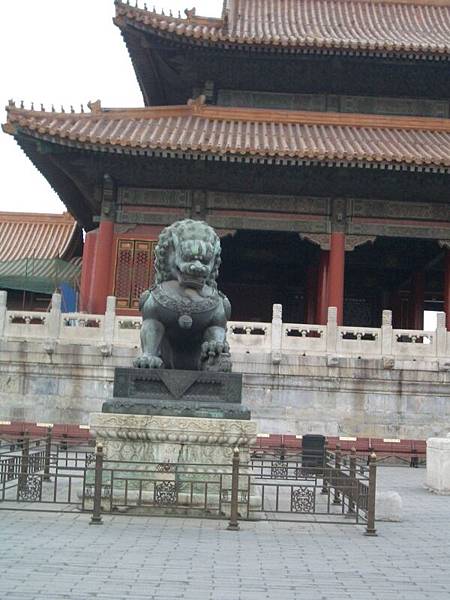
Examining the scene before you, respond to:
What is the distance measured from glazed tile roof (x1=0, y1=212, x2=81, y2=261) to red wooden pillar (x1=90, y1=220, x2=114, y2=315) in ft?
36.3

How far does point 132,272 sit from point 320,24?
11.3 metres

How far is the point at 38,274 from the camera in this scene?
29.0 m

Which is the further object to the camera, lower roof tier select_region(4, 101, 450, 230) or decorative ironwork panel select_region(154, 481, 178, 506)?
lower roof tier select_region(4, 101, 450, 230)

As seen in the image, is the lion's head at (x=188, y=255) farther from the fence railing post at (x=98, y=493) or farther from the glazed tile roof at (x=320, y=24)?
the glazed tile roof at (x=320, y=24)

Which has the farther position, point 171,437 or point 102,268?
point 102,268

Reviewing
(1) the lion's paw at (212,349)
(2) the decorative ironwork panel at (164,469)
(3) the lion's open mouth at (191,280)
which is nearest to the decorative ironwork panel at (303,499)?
(2) the decorative ironwork panel at (164,469)

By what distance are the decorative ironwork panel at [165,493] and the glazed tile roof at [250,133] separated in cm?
1189

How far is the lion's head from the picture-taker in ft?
29.6

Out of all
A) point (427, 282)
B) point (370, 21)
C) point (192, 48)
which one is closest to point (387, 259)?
point (427, 282)

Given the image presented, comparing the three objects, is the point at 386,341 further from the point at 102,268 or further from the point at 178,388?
the point at 178,388

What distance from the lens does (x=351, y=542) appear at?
7551mm

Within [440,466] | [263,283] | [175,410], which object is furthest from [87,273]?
[175,410]

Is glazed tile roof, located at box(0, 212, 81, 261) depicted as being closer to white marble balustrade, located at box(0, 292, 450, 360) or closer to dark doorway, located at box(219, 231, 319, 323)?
dark doorway, located at box(219, 231, 319, 323)

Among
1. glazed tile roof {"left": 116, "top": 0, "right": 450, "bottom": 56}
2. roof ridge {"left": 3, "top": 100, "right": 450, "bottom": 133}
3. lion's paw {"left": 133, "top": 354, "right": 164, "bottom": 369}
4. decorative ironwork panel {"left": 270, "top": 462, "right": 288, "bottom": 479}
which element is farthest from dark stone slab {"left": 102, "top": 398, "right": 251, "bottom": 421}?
glazed tile roof {"left": 116, "top": 0, "right": 450, "bottom": 56}
